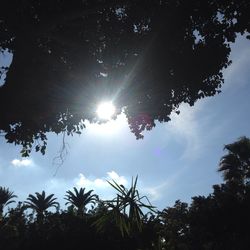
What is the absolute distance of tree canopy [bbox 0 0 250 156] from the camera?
36.5 feet

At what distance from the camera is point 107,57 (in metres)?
13.4

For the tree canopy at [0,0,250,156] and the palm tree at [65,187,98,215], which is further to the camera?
the palm tree at [65,187,98,215]

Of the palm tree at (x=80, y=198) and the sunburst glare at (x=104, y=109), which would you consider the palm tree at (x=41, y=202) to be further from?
the sunburst glare at (x=104, y=109)

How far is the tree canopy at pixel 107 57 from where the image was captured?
11.1 m

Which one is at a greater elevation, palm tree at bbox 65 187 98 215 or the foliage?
palm tree at bbox 65 187 98 215

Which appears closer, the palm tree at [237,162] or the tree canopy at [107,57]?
the tree canopy at [107,57]

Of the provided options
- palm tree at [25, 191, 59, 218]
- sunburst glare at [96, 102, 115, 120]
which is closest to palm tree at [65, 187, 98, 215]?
palm tree at [25, 191, 59, 218]

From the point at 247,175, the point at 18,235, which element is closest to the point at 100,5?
the point at 247,175

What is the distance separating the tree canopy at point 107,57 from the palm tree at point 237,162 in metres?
20.7

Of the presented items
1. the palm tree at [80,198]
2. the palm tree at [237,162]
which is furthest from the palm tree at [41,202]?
the palm tree at [237,162]

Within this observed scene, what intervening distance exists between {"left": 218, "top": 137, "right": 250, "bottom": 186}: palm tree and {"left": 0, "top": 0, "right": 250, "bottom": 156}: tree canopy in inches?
815

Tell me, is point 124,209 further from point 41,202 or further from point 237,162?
point 41,202

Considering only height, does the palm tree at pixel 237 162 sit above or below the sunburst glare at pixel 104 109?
above

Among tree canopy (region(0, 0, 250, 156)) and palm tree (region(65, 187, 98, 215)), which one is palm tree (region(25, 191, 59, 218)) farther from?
tree canopy (region(0, 0, 250, 156))
